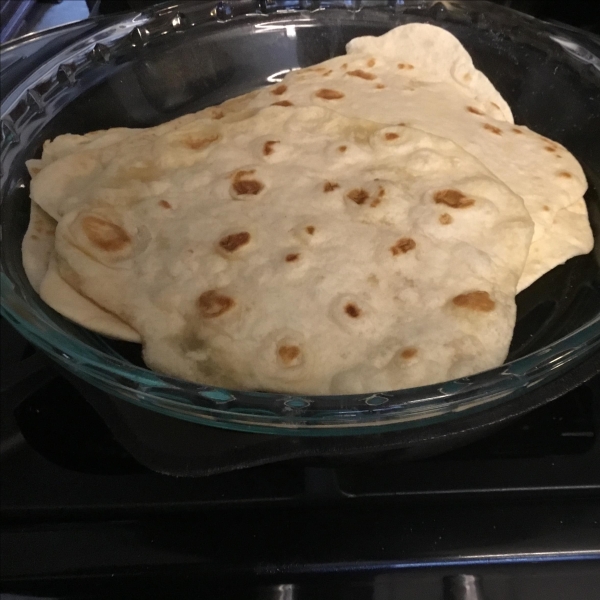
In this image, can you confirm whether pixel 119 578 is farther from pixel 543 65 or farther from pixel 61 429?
pixel 543 65

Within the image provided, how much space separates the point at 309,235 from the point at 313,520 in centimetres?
33

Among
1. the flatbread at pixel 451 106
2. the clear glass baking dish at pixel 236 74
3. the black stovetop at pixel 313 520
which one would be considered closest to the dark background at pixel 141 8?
the clear glass baking dish at pixel 236 74

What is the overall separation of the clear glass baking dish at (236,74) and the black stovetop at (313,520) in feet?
0.44

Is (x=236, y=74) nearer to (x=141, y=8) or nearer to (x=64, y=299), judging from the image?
(x=141, y=8)

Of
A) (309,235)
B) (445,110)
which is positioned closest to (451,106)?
(445,110)

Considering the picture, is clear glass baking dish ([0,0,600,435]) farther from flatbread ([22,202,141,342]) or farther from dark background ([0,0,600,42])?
dark background ([0,0,600,42])

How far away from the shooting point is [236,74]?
1.06 m

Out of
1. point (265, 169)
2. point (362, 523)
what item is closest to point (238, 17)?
point (265, 169)

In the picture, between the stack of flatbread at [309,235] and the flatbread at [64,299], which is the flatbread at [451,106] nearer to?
the stack of flatbread at [309,235]

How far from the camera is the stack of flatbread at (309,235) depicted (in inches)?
24.5

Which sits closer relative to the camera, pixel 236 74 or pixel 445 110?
pixel 445 110

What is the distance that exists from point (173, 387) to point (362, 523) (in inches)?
10.3

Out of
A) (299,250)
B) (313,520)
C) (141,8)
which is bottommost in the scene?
(313,520)

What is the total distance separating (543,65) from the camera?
3.24ft
